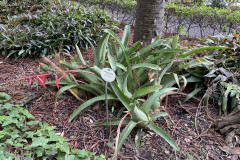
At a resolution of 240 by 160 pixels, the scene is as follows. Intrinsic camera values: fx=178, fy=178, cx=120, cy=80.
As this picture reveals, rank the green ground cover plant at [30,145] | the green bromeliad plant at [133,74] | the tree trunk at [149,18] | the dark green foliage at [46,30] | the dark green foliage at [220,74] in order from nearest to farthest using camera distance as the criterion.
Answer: the green ground cover plant at [30,145]
the green bromeliad plant at [133,74]
the dark green foliage at [220,74]
the tree trunk at [149,18]
the dark green foliage at [46,30]

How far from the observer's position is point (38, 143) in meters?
1.28

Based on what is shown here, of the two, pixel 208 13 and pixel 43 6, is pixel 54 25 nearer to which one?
pixel 43 6

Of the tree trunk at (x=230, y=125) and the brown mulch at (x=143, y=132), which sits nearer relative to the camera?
the brown mulch at (x=143, y=132)

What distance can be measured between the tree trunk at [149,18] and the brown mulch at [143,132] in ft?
3.61

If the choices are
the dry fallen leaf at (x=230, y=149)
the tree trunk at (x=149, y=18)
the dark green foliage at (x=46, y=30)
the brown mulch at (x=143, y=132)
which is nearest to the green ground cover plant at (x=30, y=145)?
the brown mulch at (x=143, y=132)

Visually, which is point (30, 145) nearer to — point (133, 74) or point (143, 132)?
point (143, 132)

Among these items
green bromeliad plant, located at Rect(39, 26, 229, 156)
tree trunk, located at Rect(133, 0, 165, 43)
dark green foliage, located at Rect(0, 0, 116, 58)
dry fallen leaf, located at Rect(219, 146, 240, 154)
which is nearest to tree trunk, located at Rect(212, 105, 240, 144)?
dry fallen leaf, located at Rect(219, 146, 240, 154)

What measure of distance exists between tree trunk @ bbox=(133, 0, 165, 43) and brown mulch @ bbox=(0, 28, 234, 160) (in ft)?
3.61

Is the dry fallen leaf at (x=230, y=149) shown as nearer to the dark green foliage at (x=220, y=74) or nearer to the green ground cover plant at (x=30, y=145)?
the dark green foliage at (x=220, y=74)

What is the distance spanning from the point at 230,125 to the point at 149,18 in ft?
5.72

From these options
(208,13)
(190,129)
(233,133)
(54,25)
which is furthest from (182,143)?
(208,13)

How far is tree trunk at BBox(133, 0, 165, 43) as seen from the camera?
2572 mm

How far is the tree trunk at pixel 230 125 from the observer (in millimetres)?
1689

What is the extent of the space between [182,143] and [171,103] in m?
0.55
